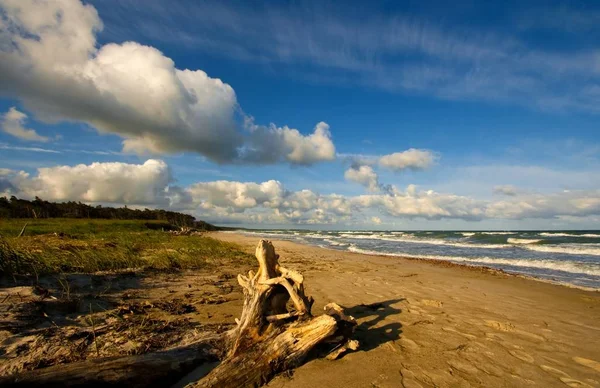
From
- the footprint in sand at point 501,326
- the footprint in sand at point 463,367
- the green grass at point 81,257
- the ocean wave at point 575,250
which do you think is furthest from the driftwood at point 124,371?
the ocean wave at point 575,250

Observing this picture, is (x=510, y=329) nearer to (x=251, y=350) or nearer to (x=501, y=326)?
(x=501, y=326)

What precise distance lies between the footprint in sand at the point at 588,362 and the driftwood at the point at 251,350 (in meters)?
3.44

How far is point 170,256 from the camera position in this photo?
1259 centimetres

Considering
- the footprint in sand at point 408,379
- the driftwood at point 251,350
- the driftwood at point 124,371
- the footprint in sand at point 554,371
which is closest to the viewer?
the driftwood at point 124,371

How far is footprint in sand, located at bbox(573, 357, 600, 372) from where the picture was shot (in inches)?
184

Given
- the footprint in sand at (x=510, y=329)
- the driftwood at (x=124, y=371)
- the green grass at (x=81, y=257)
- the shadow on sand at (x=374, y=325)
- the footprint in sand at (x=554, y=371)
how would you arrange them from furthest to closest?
1. the green grass at (x=81, y=257)
2. the footprint in sand at (x=510, y=329)
3. the shadow on sand at (x=374, y=325)
4. the footprint in sand at (x=554, y=371)
5. the driftwood at (x=124, y=371)

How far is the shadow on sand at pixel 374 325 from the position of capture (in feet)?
17.8

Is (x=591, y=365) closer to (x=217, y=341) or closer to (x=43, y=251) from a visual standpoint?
(x=217, y=341)

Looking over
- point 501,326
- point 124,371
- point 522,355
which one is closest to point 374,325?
point 522,355

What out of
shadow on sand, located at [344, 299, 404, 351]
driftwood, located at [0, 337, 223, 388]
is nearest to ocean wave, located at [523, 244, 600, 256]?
shadow on sand, located at [344, 299, 404, 351]

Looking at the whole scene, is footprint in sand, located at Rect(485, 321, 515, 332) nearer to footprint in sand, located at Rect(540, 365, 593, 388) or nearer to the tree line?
footprint in sand, located at Rect(540, 365, 593, 388)

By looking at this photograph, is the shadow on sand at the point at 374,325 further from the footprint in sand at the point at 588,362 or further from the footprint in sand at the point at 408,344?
the footprint in sand at the point at 588,362

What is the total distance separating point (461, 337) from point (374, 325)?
60.1 inches

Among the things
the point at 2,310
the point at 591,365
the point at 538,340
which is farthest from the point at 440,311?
the point at 2,310
